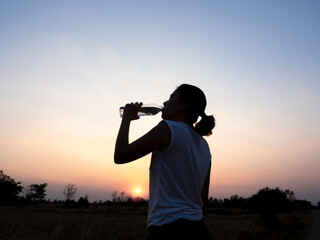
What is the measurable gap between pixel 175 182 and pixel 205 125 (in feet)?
2.07

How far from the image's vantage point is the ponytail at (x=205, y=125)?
229 cm

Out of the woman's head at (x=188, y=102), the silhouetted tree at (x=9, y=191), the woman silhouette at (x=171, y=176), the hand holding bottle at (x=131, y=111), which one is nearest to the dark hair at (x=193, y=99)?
the woman's head at (x=188, y=102)

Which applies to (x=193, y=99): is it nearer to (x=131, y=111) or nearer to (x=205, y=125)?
(x=205, y=125)

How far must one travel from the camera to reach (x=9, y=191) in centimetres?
7612

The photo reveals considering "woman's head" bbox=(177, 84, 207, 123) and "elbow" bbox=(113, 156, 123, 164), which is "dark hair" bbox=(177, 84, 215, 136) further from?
"elbow" bbox=(113, 156, 123, 164)

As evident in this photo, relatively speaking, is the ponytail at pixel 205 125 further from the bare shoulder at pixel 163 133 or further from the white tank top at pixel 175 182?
the bare shoulder at pixel 163 133

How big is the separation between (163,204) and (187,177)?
24cm

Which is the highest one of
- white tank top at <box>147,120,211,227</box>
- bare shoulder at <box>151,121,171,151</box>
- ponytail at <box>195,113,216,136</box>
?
ponytail at <box>195,113,216,136</box>

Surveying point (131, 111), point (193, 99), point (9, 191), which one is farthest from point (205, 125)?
point (9, 191)

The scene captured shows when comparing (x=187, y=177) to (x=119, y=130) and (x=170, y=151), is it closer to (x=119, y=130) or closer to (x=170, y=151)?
(x=170, y=151)

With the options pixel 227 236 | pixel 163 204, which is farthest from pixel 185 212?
pixel 227 236

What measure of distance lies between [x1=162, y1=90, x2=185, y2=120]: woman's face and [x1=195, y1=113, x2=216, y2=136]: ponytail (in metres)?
0.23

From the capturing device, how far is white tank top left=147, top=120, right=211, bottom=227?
177 cm

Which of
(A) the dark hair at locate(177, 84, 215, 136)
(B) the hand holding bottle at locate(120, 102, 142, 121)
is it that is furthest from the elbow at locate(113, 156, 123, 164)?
(A) the dark hair at locate(177, 84, 215, 136)
